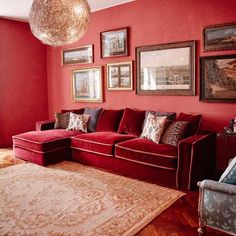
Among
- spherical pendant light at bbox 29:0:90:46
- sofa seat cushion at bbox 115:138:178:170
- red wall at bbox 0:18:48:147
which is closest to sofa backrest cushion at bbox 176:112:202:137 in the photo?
→ sofa seat cushion at bbox 115:138:178:170

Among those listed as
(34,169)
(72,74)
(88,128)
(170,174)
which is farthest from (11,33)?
(170,174)

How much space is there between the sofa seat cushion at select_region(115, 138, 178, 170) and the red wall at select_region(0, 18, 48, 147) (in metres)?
2.92

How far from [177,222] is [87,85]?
3.49m

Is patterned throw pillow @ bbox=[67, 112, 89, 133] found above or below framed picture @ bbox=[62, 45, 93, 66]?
below

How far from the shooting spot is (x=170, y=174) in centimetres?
340

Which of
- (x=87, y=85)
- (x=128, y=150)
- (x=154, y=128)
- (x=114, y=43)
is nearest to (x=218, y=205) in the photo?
(x=128, y=150)

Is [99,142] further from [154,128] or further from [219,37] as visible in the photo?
[219,37]

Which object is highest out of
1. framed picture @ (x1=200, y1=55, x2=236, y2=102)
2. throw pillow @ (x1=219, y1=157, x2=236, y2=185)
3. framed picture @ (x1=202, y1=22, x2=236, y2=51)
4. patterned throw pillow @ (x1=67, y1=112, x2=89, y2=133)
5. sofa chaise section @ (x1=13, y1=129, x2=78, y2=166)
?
framed picture @ (x1=202, y1=22, x2=236, y2=51)

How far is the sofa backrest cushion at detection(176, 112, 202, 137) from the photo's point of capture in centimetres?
370

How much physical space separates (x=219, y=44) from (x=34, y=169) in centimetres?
311

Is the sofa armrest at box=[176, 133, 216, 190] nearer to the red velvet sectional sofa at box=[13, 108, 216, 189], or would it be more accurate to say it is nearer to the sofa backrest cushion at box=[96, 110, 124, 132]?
→ the red velvet sectional sofa at box=[13, 108, 216, 189]

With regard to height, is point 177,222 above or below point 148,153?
below

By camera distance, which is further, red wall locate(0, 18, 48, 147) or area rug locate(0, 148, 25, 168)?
red wall locate(0, 18, 48, 147)

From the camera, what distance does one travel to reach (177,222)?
2561 millimetres
